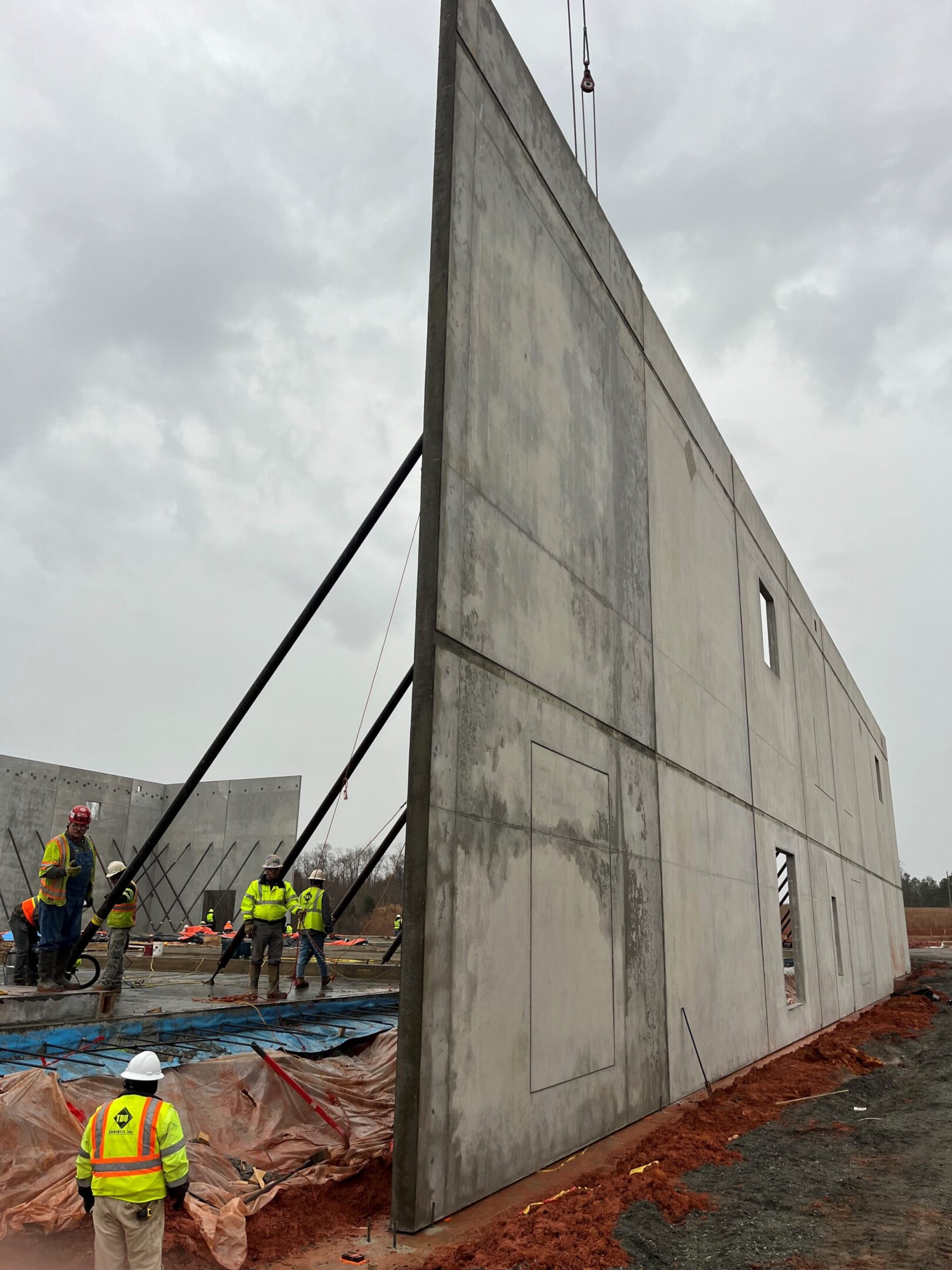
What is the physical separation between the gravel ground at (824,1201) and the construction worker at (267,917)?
584 centimetres

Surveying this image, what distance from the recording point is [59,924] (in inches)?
366

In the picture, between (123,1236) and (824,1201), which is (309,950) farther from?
(123,1236)

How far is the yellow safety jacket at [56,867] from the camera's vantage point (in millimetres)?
9117

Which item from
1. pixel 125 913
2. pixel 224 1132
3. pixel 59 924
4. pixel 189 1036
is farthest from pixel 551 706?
pixel 125 913

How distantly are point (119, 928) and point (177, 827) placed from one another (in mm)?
27817

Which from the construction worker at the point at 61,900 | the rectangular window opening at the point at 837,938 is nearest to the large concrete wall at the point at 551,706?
the construction worker at the point at 61,900

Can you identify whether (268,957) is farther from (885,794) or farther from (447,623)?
(885,794)

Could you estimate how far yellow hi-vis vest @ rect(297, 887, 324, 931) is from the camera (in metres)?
12.5

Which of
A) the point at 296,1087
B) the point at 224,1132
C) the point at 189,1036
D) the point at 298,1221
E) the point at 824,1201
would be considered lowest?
the point at 824,1201

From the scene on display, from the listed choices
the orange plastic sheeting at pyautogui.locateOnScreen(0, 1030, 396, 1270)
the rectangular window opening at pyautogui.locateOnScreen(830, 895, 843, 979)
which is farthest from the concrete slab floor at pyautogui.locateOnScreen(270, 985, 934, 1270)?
the rectangular window opening at pyautogui.locateOnScreen(830, 895, 843, 979)

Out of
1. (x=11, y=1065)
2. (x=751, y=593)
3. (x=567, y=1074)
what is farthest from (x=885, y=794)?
(x=11, y=1065)

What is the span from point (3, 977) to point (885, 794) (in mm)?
27210

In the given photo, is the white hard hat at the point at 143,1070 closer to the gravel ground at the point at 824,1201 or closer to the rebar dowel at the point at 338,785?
the gravel ground at the point at 824,1201

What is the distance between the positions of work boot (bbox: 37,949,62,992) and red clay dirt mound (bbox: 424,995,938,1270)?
5950 mm
